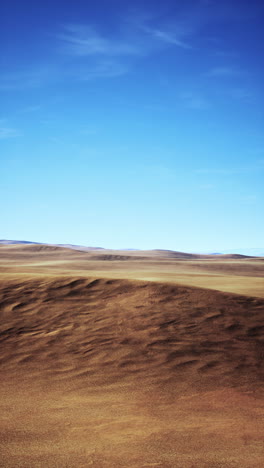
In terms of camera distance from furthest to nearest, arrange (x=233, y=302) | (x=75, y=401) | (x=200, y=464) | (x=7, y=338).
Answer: (x=233, y=302)
(x=7, y=338)
(x=75, y=401)
(x=200, y=464)

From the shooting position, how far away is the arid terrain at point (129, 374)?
4.91 meters

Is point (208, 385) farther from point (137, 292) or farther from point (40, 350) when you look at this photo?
point (137, 292)

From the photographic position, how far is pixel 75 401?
692 centimetres

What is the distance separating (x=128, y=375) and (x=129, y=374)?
0.05 meters

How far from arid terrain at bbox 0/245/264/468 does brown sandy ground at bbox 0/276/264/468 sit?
3 centimetres

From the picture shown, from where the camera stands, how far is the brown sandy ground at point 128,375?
491 centimetres

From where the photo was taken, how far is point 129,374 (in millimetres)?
8141

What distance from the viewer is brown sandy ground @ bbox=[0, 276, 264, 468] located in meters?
4.91

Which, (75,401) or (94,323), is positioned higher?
(94,323)

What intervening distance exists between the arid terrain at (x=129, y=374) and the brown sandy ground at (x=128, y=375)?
3cm

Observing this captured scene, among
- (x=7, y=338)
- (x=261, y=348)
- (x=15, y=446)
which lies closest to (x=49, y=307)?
(x=7, y=338)

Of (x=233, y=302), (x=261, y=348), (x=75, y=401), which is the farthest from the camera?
(x=233, y=302)

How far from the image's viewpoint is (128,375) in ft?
26.6

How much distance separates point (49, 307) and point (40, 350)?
2.70 meters
